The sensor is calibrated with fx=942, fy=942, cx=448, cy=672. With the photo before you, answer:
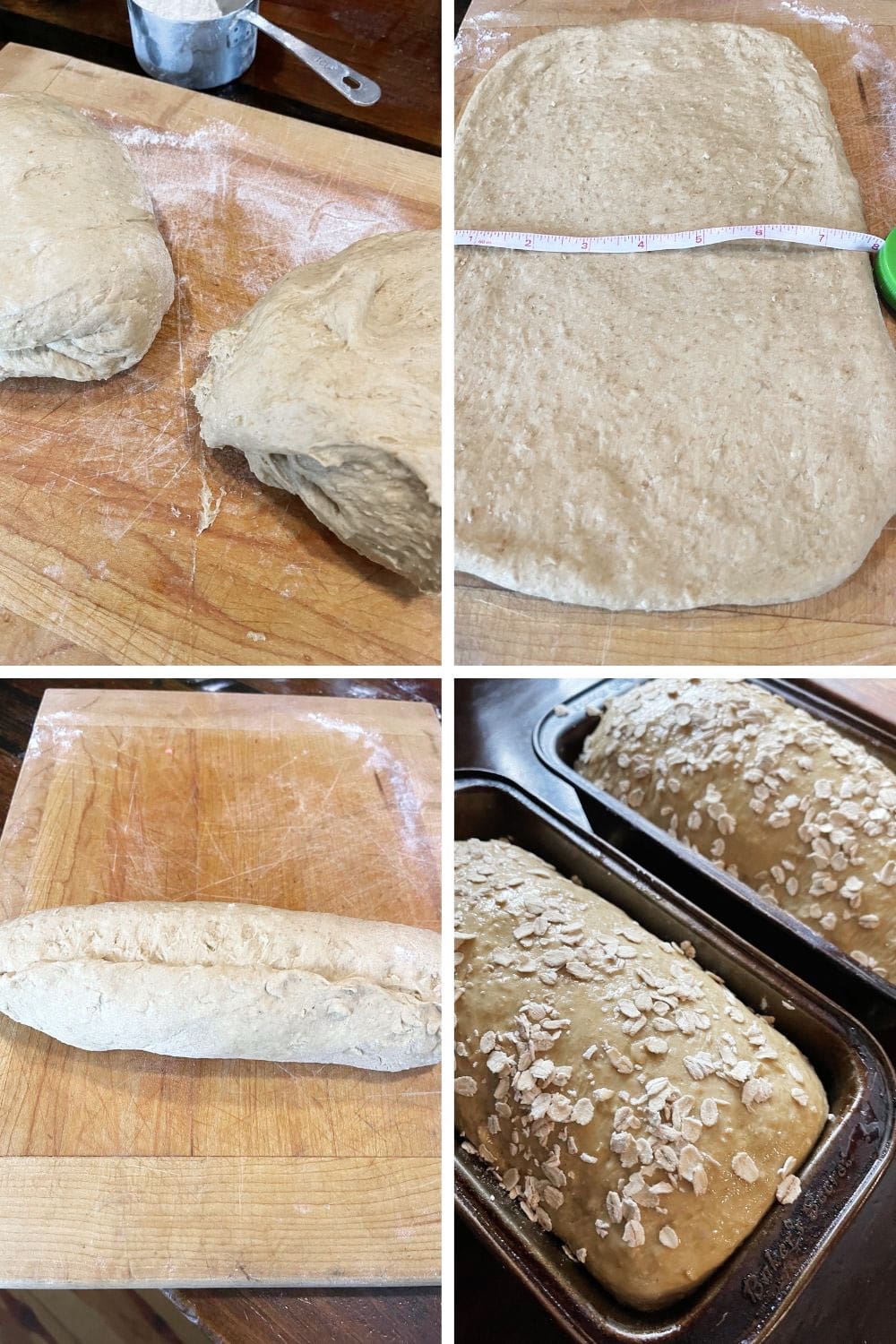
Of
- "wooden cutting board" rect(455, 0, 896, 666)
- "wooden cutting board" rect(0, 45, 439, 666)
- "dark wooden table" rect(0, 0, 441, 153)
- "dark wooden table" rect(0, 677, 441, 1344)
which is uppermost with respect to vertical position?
"dark wooden table" rect(0, 0, 441, 153)

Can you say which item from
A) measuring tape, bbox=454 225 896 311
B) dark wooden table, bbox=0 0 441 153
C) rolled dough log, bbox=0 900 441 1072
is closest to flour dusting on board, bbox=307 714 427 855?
rolled dough log, bbox=0 900 441 1072

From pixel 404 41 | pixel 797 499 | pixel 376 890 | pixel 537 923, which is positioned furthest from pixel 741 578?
pixel 404 41

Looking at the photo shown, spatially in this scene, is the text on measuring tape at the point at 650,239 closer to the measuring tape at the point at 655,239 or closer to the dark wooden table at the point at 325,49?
the measuring tape at the point at 655,239

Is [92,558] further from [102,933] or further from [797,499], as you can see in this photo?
[797,499]

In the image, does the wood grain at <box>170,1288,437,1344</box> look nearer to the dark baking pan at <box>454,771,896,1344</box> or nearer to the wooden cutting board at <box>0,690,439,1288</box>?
the wooden cutting board at <box>0,690,439,1288</box>

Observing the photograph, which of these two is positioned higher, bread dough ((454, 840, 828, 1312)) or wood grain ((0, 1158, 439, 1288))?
bread dough ((454, 840, 828, 1312))

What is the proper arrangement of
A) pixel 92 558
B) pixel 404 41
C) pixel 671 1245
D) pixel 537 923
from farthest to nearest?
pixel 404 41 < pixel 92 558 < pixel 537 923 < pixel 671 1245
